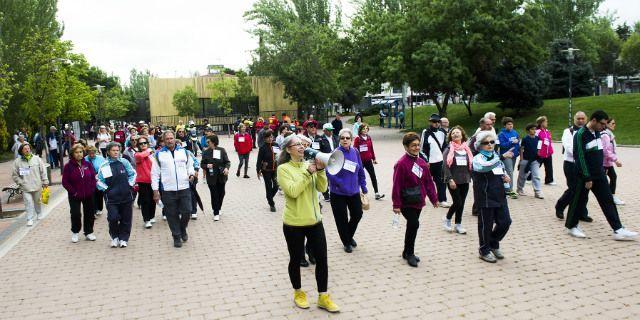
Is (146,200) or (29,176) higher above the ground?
(29,176)

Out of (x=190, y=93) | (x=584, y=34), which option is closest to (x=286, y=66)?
(x=190, y=93)

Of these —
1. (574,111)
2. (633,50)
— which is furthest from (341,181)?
(633,50)

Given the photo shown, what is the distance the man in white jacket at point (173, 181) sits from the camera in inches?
313

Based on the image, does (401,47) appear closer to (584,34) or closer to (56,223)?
(56,223)

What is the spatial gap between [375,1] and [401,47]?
20.6 metres

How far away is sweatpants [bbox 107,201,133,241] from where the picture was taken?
804cm

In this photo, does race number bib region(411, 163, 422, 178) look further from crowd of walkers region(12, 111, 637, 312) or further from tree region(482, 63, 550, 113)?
tree region(482, 63, 550, 113)

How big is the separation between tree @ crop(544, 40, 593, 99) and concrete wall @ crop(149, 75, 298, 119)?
22674 mm

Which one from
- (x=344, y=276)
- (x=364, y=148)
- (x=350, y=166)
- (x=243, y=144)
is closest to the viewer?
(x=344, y=276)

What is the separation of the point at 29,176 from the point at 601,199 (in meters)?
10.1

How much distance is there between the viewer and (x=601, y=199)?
731 cm

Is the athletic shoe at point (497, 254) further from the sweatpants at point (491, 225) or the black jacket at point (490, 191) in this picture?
the black jacket at point (490, 191)

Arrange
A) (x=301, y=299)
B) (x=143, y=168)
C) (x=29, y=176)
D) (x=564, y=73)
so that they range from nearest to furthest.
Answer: (x=301, y=299) → (x=143, y=168) → (x=29, y=176) → (x=564, y=73)

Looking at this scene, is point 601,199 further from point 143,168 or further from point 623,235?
point 143,168
